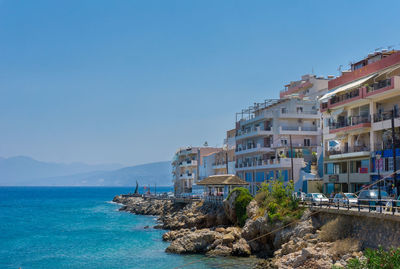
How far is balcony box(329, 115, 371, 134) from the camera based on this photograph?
42688mm

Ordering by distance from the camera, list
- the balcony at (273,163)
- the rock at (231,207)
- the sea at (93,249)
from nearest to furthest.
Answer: the sea at (93,249) < the rock at (231,207) < the balcony at (273,163)

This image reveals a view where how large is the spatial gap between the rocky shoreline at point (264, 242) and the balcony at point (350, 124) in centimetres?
1147

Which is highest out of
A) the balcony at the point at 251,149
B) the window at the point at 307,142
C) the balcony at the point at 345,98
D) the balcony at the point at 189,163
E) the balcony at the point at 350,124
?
the balcony at the point at 345,98

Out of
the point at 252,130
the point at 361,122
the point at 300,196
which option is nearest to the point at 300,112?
the point at 252,130

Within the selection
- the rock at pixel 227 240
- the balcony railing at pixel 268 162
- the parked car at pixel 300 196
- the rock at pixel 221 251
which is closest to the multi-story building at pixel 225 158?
the balcony railing at pixel 268 162

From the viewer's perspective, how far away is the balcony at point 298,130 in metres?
62.9

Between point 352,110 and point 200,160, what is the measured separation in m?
53.3

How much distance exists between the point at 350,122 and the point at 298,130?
62.2ft

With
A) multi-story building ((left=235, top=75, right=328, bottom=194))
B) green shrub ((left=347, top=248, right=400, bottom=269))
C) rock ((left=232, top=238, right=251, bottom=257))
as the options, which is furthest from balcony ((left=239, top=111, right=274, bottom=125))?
green shrub ((left=347, top=248, right=400, bottom=269))

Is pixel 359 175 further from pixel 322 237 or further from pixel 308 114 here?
pixel 308 114

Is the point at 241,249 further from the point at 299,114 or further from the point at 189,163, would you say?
the point at 189,163

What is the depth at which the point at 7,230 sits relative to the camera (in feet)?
216

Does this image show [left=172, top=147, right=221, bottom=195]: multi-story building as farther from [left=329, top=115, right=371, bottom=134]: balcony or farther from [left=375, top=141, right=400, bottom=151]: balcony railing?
[left=375, top=141, right=400, bottom=151]: balcony railing

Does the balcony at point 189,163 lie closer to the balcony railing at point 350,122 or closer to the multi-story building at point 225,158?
the multi-story building at point 225,158
